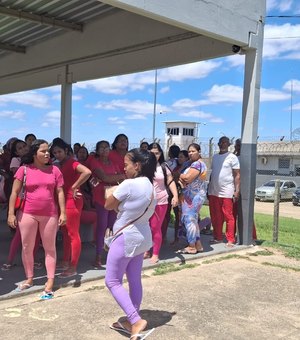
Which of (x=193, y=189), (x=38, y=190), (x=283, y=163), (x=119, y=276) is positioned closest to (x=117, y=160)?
(x=193, y=189)

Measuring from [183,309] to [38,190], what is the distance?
198cm

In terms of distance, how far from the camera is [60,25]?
34.3ft

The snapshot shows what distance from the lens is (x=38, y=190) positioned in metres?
4.81

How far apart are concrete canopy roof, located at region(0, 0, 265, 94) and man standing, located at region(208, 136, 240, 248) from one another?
6.28 feet

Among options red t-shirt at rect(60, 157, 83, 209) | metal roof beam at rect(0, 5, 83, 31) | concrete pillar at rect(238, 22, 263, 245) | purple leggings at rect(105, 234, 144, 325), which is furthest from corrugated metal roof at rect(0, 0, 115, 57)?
purple leggings at rect(105, 234, 144, 325)

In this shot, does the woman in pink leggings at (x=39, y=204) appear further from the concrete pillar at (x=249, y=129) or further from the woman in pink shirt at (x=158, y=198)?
the concrete pillar at (x=249, y=129)

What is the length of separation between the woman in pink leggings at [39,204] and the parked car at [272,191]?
25.9 m

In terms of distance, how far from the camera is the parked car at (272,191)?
96.5 ft

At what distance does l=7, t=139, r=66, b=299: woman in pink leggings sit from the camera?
A: 4.79 m

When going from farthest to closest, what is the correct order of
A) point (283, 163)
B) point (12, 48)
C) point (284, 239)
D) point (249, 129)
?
1. point (283, 163)
2. point (12, 48)
3. point (284, 239)
4. point (249, 129)

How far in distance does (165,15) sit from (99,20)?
489 cm

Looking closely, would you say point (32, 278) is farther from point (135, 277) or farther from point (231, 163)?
point (231, 163)

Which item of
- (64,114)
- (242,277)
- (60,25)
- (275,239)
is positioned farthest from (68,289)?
(64,114)

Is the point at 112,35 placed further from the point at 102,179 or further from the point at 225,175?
the point at 102,179
